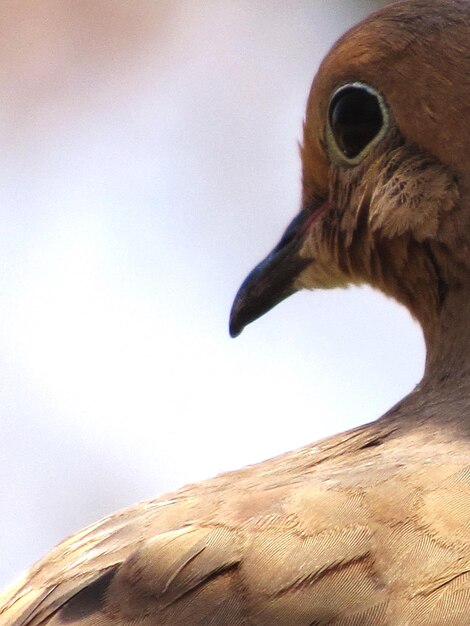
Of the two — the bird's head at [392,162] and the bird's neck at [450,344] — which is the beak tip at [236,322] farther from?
the bird's neck at [450,344]

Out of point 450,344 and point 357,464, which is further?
point 450,344

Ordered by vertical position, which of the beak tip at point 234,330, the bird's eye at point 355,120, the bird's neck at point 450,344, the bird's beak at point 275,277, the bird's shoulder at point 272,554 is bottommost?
the bird's shoulder at point 272,554

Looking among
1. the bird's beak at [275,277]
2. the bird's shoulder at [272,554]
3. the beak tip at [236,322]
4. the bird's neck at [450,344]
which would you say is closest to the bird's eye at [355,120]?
the bird's beak at [275,277]

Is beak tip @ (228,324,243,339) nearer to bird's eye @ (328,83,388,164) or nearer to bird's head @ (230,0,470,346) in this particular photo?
bird's head @ (230,0,470,346)

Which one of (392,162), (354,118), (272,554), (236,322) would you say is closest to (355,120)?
(354,118)

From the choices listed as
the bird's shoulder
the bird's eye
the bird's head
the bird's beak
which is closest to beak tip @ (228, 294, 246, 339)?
the bird's beak

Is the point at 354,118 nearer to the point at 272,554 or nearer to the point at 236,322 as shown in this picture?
the point at 236,322

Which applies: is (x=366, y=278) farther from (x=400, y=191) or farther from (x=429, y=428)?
(x=429, y=428)
